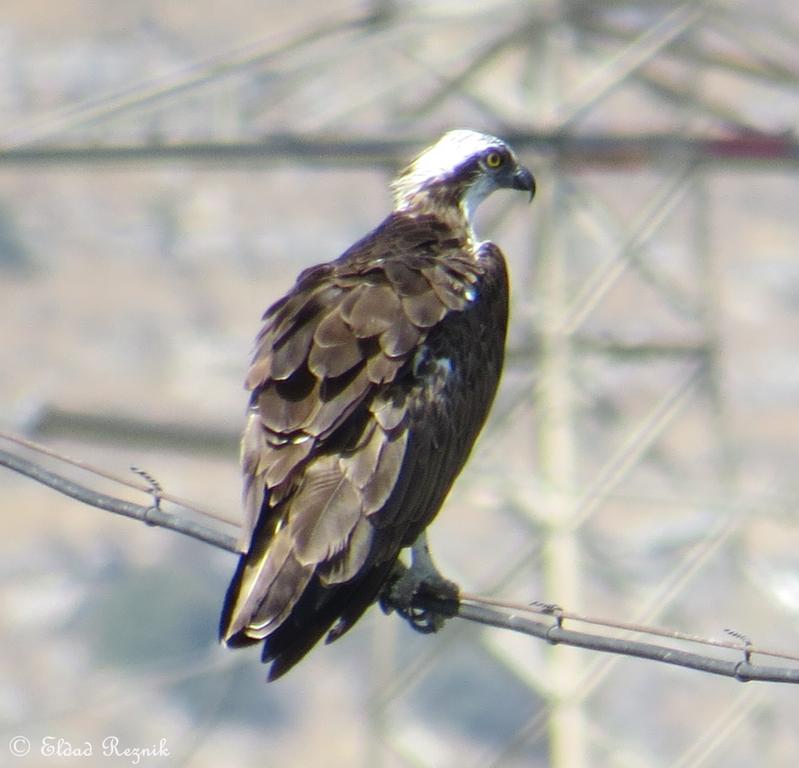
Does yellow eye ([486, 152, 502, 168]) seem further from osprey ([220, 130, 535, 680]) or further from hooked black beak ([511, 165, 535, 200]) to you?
osprey ([220, 130, 535, 680])

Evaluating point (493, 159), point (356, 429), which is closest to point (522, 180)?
point (493, 159)

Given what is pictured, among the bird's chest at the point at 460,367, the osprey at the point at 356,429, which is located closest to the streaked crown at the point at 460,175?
the osprey at the point at 356,429

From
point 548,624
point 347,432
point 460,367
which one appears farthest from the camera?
point 460,367

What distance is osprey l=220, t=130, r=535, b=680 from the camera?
5.89 meters

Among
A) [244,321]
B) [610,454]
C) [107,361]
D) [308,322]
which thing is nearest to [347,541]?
[308,322]

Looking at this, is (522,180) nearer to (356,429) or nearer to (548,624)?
(356,429)

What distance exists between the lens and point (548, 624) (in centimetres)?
568

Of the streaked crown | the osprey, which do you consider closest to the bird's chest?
the osprey

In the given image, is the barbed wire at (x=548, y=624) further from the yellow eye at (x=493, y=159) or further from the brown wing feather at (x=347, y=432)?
the yellow eye at (x=493, y=159)

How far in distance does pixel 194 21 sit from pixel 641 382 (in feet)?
12.7

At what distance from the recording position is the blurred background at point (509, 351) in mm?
10656

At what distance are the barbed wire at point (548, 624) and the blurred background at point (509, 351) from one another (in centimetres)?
447

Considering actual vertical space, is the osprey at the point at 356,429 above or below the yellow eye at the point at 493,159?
below

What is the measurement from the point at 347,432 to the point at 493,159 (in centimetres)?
188
